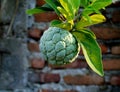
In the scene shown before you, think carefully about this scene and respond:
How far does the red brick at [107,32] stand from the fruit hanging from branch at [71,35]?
87cm

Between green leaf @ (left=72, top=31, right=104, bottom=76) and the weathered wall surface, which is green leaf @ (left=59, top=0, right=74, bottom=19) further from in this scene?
the weathered wall surface

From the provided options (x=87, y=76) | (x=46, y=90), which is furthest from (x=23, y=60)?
(x=87, y=76)

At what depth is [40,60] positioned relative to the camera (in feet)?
5.06

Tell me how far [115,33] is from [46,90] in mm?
386

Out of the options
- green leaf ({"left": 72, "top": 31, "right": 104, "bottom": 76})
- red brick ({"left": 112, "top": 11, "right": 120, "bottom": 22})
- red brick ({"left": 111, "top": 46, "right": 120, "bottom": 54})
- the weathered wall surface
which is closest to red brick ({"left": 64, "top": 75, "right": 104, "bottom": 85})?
the weathered wall surface

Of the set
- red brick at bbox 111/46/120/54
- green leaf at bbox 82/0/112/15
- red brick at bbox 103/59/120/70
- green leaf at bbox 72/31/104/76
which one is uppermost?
green leaf at bbox 82/0/112/15

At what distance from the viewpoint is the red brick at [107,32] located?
4.85 ft

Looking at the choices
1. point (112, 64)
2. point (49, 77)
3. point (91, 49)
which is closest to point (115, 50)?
point (112, 64)

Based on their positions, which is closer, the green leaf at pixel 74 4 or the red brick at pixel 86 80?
the green leaf at pixel 74 4

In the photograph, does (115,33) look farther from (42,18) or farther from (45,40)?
(45,40)

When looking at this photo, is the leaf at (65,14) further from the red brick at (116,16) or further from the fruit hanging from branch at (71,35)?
the red brick at (116,16)

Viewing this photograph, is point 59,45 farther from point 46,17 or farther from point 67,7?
point 46,17

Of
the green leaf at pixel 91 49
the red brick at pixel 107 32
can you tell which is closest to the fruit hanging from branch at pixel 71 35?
the green leaf at pixel 91 49

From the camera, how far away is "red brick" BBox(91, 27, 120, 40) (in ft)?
4.85
